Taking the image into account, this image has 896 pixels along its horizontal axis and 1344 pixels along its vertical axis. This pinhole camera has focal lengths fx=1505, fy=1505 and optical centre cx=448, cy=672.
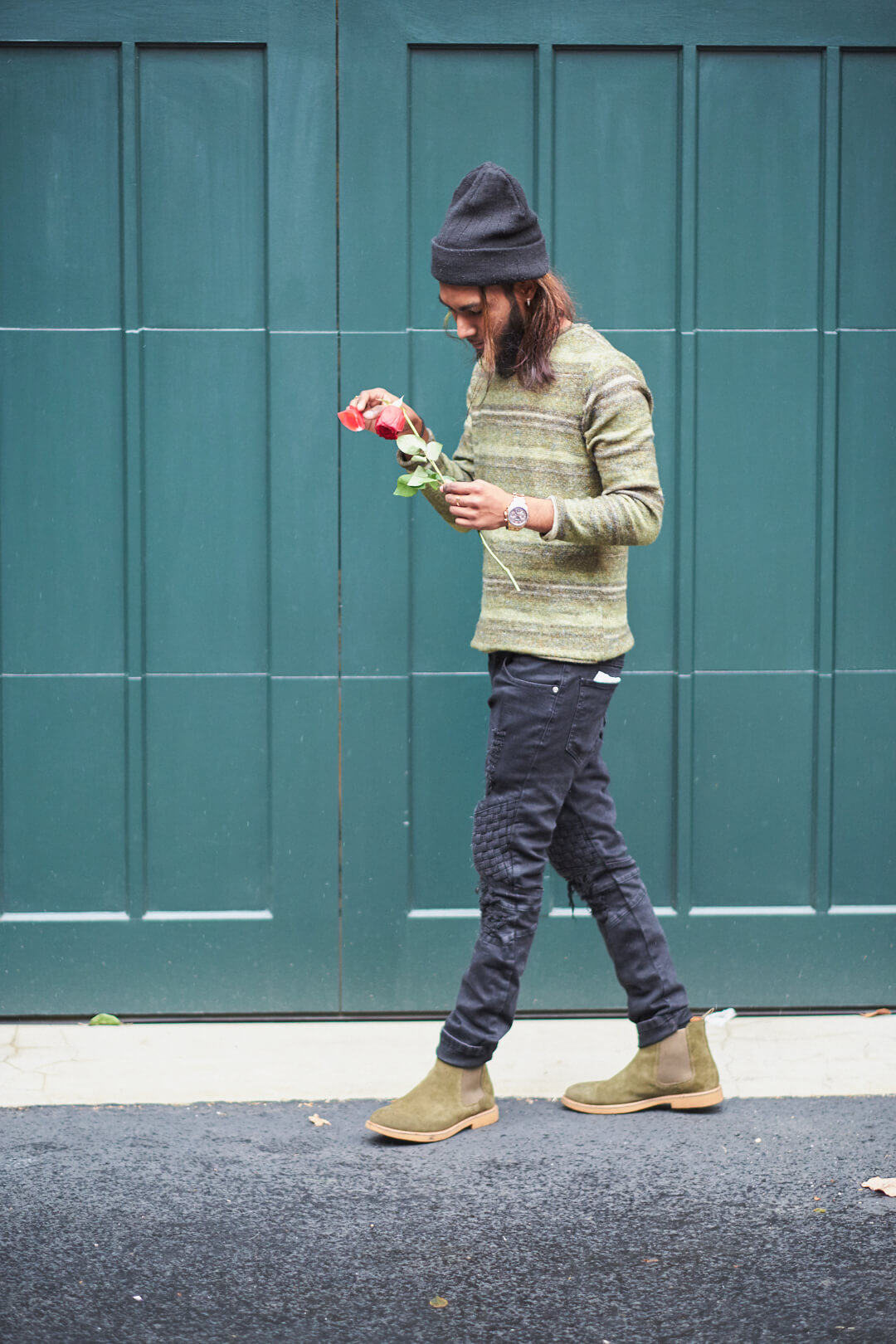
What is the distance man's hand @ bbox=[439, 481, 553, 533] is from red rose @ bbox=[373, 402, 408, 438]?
242 mm

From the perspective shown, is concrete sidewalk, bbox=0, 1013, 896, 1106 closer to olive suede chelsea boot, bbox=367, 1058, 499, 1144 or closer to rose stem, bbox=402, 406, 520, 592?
olive suede chelsea boot, bbox=367, 1058, 499, 1144

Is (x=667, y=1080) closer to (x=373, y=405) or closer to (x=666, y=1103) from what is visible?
(x=666, y=1103)

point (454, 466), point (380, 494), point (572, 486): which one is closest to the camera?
point (572, 486)

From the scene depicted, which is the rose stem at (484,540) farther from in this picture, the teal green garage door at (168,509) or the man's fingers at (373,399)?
the teal green garage door at (168,509)

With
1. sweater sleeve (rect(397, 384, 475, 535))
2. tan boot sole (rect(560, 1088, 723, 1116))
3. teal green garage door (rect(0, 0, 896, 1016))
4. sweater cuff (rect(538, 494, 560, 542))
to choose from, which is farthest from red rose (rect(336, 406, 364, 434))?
tan boot sole (rect(560, 1088, 723, 1116))

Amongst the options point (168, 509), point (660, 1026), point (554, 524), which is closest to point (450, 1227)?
point (660, 1026)

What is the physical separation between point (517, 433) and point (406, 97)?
1.25m

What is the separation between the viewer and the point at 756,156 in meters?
4.19

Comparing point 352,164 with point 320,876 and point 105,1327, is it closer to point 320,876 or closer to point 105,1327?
point 320,876

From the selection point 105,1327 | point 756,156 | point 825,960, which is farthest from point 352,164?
point 105,1327

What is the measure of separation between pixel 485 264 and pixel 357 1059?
211 centimetres

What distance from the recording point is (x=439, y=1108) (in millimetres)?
3537

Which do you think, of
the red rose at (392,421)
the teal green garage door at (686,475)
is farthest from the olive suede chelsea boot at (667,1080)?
the red rose at (392,421)

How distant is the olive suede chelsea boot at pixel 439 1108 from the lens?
11.5 feet
